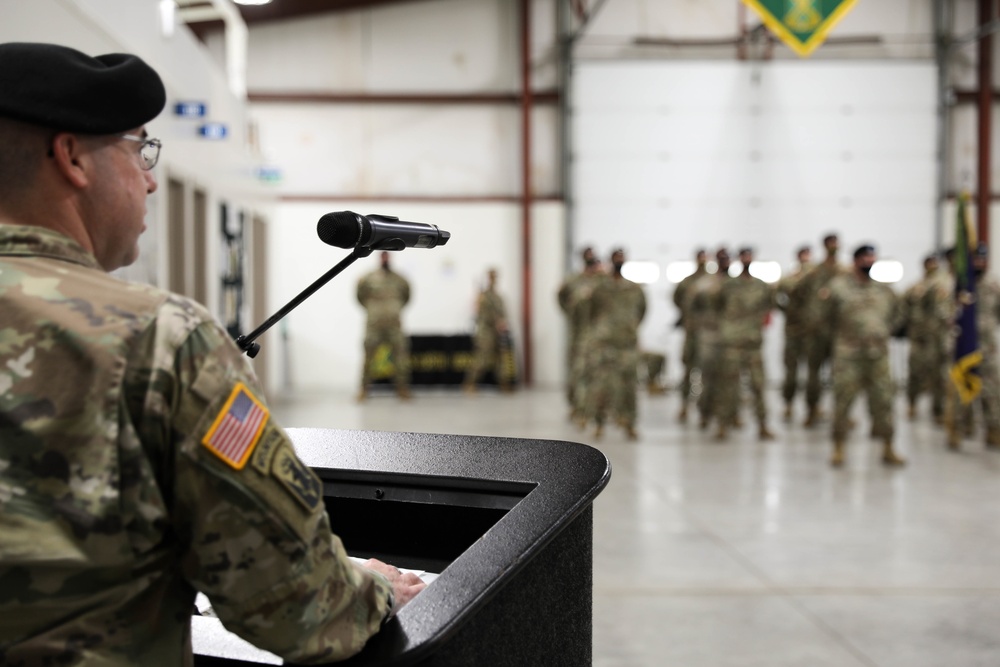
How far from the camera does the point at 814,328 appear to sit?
924 centimetres

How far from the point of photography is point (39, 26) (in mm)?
3859

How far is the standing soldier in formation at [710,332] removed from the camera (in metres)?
8.27

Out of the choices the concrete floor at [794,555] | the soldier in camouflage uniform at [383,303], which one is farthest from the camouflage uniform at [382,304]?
the concrete floor at [794,555]

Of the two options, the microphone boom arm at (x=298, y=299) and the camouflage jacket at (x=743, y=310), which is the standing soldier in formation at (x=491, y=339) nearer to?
the camouflage jacket at (x=743, y=310)

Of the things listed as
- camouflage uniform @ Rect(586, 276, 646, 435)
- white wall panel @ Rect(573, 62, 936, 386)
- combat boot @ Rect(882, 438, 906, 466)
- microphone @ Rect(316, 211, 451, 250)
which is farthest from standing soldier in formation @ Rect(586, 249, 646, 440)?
microphone @ Rect(316, 211, 451, 250)

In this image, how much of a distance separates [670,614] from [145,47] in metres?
4.23

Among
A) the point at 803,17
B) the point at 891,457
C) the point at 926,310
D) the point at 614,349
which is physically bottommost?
the point at 891,457

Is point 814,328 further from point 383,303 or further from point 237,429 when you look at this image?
point 237,429

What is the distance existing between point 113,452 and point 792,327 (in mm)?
9276

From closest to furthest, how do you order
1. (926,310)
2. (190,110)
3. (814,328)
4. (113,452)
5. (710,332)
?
(113,452) < (190,110) < (710,332) < (814,328) < (926,310)

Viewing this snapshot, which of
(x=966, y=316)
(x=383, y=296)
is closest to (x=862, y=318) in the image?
(x=966, y=316)

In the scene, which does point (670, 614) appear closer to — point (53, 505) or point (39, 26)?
point (53, 505)

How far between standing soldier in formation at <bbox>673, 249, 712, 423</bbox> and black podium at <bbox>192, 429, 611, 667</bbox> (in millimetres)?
7505

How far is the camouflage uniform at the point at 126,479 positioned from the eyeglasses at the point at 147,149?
15 centimetres
